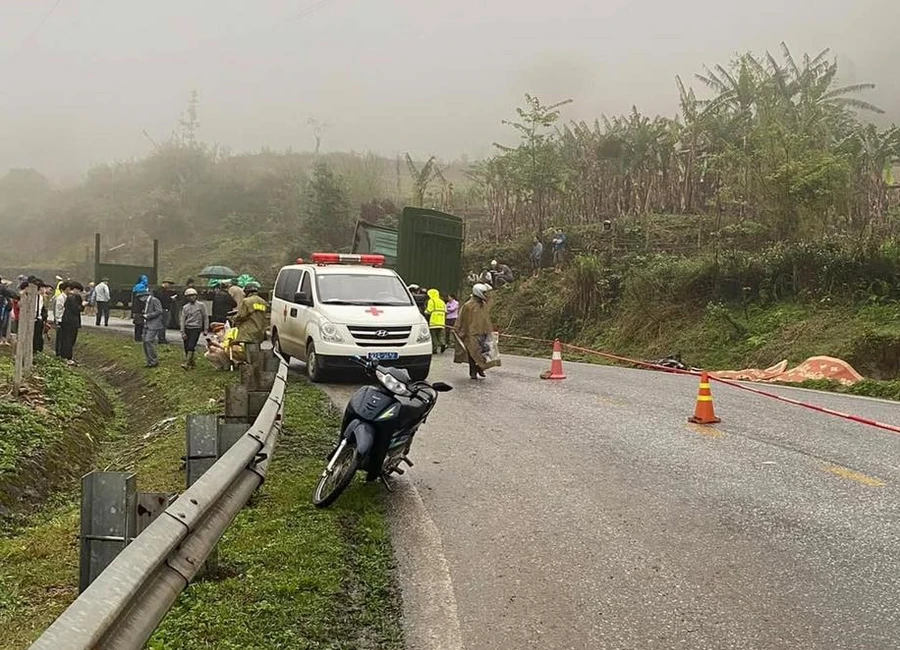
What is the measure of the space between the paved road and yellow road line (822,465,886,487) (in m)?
0.02

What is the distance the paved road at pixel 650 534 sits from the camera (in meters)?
4.33

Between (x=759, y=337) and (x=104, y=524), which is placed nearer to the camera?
(x=104, y=524)

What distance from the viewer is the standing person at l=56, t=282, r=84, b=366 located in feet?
58.6

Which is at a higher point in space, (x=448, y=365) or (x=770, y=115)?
(x=770, y=115)

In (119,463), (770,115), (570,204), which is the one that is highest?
(770,115)

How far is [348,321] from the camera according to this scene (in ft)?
43.4

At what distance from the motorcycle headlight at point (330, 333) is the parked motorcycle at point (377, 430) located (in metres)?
6.14

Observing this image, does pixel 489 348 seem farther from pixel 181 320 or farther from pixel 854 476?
pixel 854 476

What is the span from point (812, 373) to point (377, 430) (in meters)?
12.1

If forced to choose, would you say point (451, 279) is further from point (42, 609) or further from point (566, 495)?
point (42, 609)

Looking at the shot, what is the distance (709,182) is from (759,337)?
44.8ft

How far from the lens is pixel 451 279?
22.2 meters

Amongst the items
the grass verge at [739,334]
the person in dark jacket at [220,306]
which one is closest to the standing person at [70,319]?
the person in dark jacket at [220,306]

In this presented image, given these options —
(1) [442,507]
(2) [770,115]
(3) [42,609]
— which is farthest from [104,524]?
(2) [770,115]
